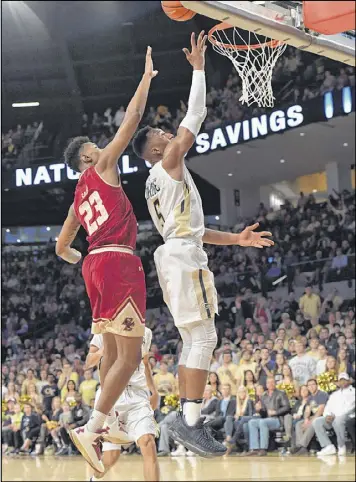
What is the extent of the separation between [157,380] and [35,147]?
310 inches

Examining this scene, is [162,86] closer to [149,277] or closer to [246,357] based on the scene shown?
[149,277]

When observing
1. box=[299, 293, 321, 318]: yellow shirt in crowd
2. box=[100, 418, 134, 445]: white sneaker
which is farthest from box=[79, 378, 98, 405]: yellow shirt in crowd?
box=[100, 418, 134, 445]: white sneaker

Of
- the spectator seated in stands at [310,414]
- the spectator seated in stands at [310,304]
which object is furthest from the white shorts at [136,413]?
the spectator seated in stands at [310,304]

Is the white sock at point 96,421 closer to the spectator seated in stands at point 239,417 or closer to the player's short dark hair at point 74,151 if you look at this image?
the player's short dark hair at point 74,151

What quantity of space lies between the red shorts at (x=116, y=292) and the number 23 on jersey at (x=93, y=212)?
0.19 metres

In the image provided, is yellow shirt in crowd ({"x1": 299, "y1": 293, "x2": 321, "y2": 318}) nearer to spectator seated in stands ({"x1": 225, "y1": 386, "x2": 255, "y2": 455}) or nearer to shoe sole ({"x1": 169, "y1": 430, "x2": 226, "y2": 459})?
spectator seated in stands ({"x1": 225, "y1": 386, "x2": 255, "y2": 455})

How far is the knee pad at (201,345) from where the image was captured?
5.63 metres

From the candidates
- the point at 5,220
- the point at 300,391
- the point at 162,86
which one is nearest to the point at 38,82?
the point at 162,86

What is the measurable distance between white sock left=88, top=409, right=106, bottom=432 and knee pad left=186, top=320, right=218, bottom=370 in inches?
25.3

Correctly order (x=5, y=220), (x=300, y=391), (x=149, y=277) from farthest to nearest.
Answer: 1. (x=5, y=220)
2. (x=149, y=277)
3. (x=300, y=391)

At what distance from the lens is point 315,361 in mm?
14461

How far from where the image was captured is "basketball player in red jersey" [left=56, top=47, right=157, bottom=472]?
571cm

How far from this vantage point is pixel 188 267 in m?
5.70

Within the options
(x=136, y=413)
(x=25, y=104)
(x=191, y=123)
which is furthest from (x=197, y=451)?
(x=25, y=104)
